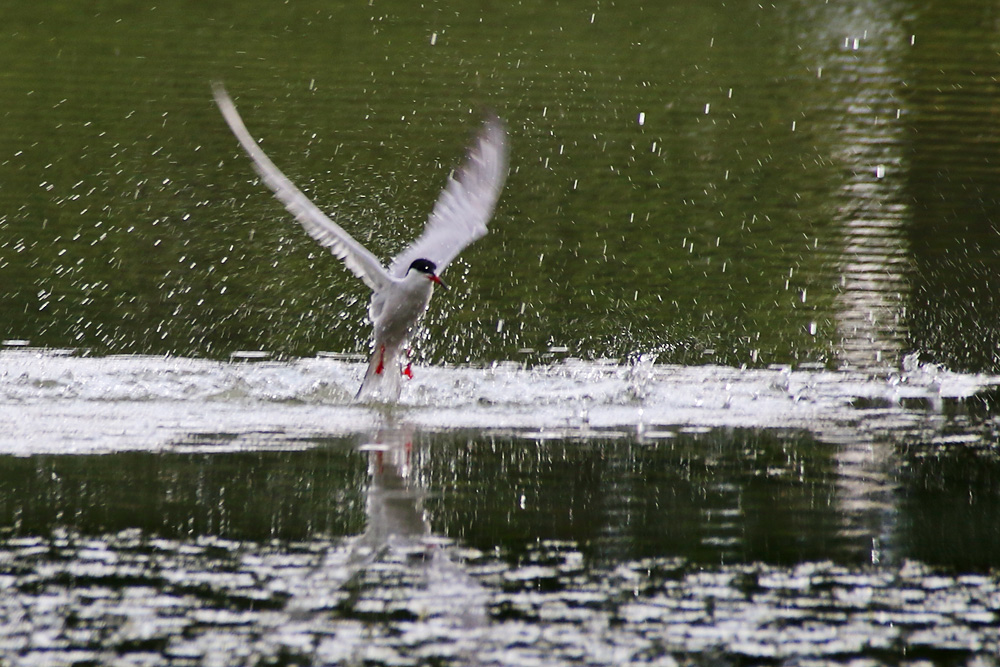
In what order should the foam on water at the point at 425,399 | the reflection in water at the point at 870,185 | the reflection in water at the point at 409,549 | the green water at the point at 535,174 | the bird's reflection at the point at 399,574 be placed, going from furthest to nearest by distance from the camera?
the green water at the point at 535,174 < the reflection in water at the point at 870,185 < the foam on water at the point at 425,399 < the reflection in water at the point at 409,549 < the bird's reflection at the point at 399,574

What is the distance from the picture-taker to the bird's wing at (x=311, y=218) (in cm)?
1127

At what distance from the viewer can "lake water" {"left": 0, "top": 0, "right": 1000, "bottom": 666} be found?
6828mm

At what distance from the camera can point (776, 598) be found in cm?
704

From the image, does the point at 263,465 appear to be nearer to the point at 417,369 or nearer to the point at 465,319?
the point at 417,369

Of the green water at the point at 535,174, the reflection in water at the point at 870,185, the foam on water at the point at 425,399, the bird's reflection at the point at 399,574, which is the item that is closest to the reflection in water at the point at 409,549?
the bird's reflection at the point at 399,574

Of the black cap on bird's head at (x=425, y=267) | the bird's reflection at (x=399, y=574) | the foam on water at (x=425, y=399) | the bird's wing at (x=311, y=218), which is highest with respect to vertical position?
the bird's wing at (x=311, y=218)

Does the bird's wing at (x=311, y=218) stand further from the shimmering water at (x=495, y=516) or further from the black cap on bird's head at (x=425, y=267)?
the shimmering water at (x=495, y=516)

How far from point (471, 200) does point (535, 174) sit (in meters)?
9.24

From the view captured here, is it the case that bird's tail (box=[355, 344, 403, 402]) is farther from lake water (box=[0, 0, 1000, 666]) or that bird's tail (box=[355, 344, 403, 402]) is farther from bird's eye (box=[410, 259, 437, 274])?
bird's eye (box=[410, 259, 437, 274])

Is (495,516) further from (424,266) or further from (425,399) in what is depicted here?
(424,266)

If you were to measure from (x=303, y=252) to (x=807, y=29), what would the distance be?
20.9 meters

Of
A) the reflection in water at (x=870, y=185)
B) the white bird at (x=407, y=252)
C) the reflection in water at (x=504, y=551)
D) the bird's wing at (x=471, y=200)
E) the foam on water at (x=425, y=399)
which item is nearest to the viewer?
the reflection in water at (x=504, y=551)

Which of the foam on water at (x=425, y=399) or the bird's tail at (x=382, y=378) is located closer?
the foam on water at (x=425, y=399)

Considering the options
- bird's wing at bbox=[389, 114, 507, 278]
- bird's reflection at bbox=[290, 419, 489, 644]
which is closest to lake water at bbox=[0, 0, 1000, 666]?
bird's reflection at bbox=[290, 419, 489, 644]
